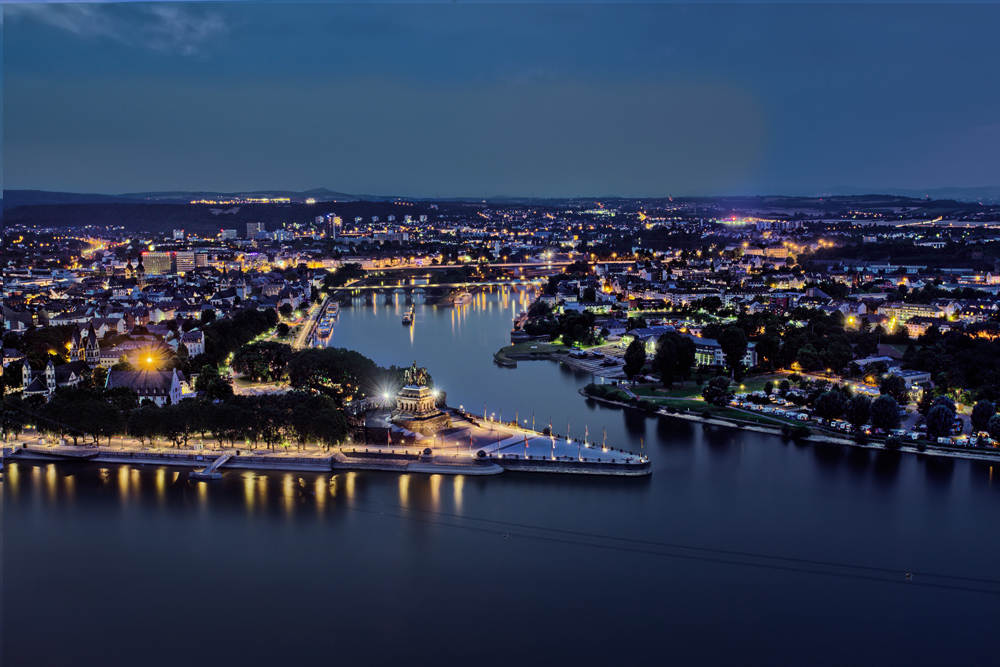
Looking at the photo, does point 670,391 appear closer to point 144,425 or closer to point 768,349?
point 768,349

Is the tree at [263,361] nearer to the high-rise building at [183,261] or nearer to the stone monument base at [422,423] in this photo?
the stone monument base at [422,423]

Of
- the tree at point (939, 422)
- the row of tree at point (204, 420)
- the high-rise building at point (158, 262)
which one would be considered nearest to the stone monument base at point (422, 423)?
the row of tree at point (204, 420)

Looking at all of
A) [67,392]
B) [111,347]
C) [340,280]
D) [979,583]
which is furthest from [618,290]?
[979,583]

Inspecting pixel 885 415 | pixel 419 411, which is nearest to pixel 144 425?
pixel 419 411

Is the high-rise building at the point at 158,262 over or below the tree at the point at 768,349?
over

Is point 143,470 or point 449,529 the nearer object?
point 449,529

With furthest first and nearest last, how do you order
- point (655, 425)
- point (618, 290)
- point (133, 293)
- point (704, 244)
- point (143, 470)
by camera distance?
point (704, 244), point (618, 290), point (133, 293), point (655, 425), point (143, 470)

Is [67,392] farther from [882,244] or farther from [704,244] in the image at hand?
[704,244]
